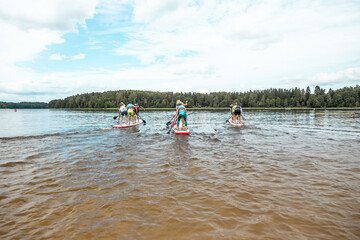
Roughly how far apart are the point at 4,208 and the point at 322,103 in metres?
159

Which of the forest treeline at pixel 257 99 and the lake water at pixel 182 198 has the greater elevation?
the forest treeline at pixel 257 99

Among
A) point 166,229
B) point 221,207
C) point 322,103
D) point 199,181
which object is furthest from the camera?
point 322,103

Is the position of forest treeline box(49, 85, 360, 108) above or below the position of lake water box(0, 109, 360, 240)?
above

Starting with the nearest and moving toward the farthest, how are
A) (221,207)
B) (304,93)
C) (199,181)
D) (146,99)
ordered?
1. (221,207)
2. (199,181)
3. (304,93)
4. (146,99)

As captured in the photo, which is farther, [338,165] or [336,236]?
[338,165]

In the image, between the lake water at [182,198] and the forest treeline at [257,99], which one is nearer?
the lake water at [182,198]

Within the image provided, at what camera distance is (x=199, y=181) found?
21.1ft

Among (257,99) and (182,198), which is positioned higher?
(257,99)

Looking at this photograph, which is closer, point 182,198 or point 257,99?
point 182,198

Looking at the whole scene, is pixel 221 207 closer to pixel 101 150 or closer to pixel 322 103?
pixel 101 150

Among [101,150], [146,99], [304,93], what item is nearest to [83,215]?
[101,150]

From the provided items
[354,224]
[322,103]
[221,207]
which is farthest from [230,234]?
[322,103]

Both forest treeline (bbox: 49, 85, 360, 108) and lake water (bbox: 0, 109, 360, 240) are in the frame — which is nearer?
lake water (bbox: 0, 109, 360, 240)

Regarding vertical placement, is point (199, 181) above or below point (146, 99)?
below
